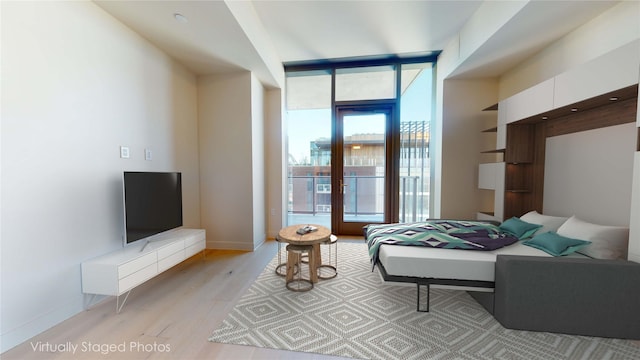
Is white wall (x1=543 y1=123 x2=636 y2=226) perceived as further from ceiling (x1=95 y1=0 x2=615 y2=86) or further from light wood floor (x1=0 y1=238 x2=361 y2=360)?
light wood floor (x1=0 y1=238 x2=361 y2=360)

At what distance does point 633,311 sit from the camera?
1.62 m

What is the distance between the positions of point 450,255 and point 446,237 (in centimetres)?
38

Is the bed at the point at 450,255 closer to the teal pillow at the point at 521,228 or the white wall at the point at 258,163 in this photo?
the teal pillow at the point at 521,228

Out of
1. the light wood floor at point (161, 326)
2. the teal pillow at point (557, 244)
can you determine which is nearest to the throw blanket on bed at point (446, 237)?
the teal pillow at point (557, 244)

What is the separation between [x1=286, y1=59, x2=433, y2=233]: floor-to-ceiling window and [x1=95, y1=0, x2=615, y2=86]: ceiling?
19.3 inches

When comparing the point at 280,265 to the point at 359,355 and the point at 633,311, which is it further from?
the point at 633,311

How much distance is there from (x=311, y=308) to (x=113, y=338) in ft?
4.75

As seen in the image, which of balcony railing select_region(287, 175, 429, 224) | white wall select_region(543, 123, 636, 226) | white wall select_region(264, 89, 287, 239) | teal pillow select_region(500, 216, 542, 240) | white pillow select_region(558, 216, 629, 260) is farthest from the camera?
balcony railing select_region(287, 175, 429, 224)

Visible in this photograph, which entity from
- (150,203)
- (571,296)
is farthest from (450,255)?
(150,203)

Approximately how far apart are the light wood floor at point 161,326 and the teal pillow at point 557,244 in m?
2.09

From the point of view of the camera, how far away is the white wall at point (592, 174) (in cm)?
215

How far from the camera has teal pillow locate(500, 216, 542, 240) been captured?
250 centimetres

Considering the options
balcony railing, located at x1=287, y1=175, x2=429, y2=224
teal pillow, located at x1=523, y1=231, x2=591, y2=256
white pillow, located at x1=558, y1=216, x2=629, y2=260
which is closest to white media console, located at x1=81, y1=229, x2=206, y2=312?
balcony railing, located at x1=287, y1=175, x2=429, y2=224

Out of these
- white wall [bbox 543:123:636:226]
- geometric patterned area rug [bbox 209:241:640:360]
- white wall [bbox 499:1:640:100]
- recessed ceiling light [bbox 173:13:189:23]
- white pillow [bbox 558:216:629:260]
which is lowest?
geometric patterned area rug [bbox 209:241:640:360]
